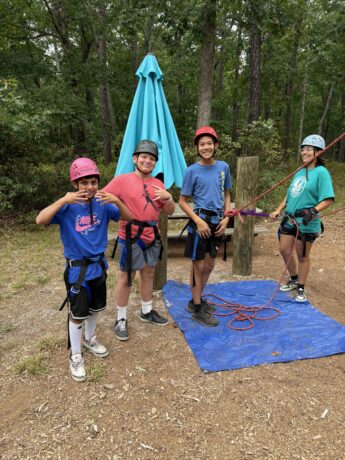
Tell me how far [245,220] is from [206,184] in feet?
6.09

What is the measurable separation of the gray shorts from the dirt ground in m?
0.75

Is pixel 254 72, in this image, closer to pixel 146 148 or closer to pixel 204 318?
pixel 146 148

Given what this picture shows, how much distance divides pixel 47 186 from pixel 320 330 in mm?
7245

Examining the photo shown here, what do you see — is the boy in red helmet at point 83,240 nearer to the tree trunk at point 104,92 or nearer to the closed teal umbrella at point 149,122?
the closed teal umbrella at point 149,122

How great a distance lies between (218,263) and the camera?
5793 millimetres

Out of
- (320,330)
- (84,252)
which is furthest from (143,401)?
(320,330)

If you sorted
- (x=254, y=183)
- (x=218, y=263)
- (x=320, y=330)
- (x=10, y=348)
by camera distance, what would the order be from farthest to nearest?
(x=218, y=263), (x=254, y=183), (x=320, y=330), (x=10, y=348)

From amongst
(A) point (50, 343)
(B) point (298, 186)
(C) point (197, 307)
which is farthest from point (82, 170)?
(B) point (298, 186)

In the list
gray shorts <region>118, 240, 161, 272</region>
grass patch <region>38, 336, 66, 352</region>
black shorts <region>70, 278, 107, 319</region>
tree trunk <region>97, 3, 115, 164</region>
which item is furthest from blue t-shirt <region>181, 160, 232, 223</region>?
tree trunk <region>97, 3, 115, 164</region>

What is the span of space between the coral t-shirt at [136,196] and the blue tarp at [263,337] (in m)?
1.18

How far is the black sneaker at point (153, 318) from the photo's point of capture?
3.63 meters

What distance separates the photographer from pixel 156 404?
248 centimetres

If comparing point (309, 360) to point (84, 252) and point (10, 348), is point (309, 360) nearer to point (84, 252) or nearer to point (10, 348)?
point (84, 252)

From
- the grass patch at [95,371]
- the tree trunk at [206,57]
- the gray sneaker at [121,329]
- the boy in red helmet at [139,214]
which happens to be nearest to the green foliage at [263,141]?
the tree trunk at [206,57]
